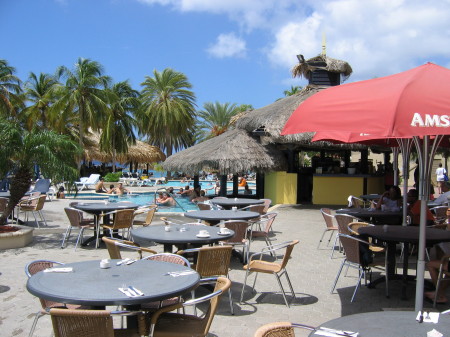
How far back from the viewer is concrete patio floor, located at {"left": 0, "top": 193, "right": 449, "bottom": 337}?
492 centimetres

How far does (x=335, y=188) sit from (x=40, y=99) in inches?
1098

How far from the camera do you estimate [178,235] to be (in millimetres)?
5996

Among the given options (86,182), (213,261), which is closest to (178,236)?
(213,261)

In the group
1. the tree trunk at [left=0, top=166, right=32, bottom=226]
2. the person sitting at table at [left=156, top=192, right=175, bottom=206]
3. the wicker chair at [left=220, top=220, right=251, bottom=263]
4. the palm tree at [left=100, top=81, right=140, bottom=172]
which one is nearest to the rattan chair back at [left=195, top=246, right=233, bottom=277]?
the wicker chair at [left=220, top=220, right=251, bottom=263]

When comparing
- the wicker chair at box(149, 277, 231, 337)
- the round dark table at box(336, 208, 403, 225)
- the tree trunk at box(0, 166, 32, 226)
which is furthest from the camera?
the tree trunk at box(0, 166, 32, 226)

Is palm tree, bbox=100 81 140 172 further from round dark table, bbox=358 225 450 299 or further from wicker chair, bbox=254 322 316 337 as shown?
wicker chair, bbox=254 322 316 337

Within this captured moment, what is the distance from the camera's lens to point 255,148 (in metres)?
18.8

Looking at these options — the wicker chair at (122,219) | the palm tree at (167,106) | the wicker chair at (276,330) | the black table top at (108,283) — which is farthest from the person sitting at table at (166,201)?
the palm tree at (167,106)

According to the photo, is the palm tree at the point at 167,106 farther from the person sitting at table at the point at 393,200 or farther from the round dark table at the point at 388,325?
the round dark table at the point at 388,325

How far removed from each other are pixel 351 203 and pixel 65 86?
25966 millimetres

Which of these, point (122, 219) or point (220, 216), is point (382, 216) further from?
point (122, 219)

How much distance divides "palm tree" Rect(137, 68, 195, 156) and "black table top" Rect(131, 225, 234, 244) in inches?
1273

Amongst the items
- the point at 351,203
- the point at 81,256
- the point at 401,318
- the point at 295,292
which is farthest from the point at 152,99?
the point at 401,318

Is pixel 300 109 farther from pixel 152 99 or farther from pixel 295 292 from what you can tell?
pixel 152 99
